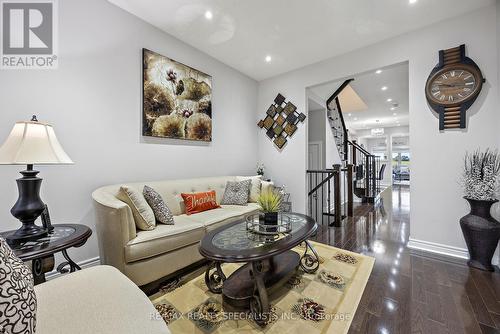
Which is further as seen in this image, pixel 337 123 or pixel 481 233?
pixel 337 123

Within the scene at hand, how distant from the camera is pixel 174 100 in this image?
291 centimetres

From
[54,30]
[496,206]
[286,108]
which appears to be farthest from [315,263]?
[54,30]

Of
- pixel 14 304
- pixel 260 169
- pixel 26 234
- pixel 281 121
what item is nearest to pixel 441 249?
pixel 260 169

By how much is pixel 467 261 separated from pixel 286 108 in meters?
3.26

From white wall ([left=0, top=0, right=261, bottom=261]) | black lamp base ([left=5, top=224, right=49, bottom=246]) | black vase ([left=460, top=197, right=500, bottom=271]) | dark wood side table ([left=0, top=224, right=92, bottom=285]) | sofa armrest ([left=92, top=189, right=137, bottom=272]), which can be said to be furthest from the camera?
black vase ([left=460, top=197, right=500, bottom=271])

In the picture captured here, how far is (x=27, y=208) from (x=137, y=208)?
2.34 feet

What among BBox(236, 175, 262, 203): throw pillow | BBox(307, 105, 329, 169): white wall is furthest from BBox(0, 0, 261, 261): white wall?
BBox(307, 105, 329, 169): white wall

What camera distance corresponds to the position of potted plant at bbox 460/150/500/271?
207 cm

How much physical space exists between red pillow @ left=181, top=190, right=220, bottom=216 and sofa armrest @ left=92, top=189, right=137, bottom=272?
2.85ft

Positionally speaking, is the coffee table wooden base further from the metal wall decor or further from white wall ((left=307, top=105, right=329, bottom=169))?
white wall ((left=307, top=105, right=329, bottom=169))

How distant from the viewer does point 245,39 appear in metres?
3.03

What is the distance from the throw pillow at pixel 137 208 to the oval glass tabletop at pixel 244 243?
654 mm

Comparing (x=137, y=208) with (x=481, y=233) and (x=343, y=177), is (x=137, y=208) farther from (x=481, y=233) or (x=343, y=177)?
(x=343, y=177)

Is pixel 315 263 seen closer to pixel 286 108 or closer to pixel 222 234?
pixel 222 234
